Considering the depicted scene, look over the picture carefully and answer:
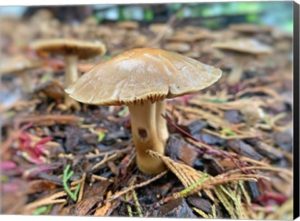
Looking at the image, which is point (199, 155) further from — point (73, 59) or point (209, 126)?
point (73, 59)

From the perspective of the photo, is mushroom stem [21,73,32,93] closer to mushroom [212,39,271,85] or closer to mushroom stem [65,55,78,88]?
mushroom stem [65,55,78,88]

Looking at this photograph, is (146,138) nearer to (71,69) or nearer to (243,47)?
(71,69)

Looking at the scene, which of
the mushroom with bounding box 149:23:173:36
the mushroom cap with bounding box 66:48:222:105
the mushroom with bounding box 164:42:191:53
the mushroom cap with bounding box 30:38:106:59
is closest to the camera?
the mushroom cap with bounding box 66:48:222:105

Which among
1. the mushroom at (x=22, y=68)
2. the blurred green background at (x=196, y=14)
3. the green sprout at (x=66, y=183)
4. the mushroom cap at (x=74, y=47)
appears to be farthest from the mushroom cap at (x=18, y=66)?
the green sprout at (x=66, y=183)

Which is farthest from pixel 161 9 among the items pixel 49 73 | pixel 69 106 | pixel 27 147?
pixel 27 147

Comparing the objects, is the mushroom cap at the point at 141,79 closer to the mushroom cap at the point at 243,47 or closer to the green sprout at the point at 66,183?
the green sprout at the point at 66,183

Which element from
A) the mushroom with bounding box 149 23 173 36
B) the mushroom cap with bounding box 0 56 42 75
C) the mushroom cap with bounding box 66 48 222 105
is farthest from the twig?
the mushroom with bounding box 149 23 173 36

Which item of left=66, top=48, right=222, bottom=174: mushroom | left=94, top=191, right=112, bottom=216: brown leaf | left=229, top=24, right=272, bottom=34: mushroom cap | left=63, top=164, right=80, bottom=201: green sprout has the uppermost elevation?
left=66, top=48, right=222, bottom=174: mushroom

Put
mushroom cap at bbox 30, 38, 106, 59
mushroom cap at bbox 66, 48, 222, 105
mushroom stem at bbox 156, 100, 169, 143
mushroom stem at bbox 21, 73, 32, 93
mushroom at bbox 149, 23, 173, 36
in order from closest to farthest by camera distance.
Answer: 1. mushroom cap at bbox 66, 48, 222, 105
2. mushroom stem at bbox 156, 100, 169, 143
3. mushroom cap at bbox 30, 38, 106, 59
4. mushroom stem at bbox 21, 73, 32, 93
5. mushroom at bbox 149, 23, 173, 36

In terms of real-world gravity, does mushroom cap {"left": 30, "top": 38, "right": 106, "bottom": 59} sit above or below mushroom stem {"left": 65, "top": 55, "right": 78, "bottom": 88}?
above
